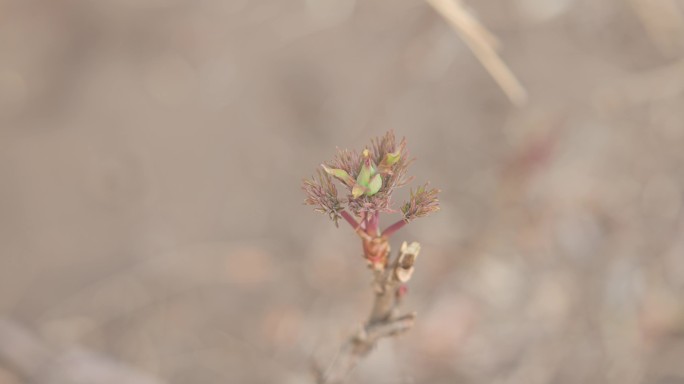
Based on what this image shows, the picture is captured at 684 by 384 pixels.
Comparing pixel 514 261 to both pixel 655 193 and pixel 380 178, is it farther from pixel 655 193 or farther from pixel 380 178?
pixel 380 178

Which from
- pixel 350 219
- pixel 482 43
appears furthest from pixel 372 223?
pixel 482 43

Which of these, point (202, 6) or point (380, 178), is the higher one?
point (202, 6)

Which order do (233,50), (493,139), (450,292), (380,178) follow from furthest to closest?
(233,50) → (493,139) → (450,292) → (380,178)

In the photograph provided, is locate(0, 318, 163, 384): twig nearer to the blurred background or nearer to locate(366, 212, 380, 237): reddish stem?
the blurred background

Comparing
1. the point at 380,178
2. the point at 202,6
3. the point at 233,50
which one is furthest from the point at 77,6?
the point at 380,178

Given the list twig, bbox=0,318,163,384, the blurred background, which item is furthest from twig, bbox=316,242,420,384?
twig, bbox=0,318,163,384

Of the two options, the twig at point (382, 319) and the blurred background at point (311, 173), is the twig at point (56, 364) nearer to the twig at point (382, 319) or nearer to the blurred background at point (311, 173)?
the blurred background at point (311, 173)
